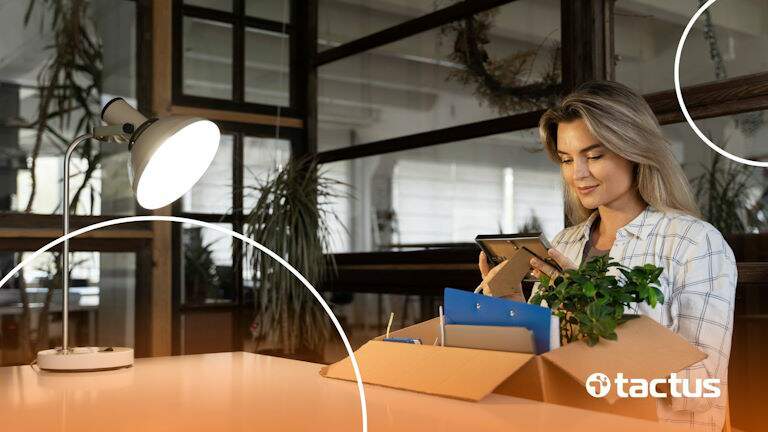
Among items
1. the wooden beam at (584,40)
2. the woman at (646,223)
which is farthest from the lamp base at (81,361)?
the wooden beam at (584,40)

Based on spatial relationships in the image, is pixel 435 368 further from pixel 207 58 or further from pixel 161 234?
pixel 207 58

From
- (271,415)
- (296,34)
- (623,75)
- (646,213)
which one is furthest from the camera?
(296,34)

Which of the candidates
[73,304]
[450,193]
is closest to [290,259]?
[450,193]

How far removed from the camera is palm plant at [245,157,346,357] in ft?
16.9

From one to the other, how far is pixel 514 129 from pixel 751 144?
54.4 inches

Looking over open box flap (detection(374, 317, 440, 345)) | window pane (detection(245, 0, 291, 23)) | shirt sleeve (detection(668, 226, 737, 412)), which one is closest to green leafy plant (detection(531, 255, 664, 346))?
open box flap (detection(374, 317, 440, 345))

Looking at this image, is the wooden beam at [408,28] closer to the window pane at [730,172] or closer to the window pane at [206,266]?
the window pane at [206,266]

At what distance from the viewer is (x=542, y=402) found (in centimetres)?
151

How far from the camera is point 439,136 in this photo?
16.4ft

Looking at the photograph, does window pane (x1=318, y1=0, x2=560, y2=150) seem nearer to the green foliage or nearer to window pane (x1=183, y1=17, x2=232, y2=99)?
window pane (x1=183, y1=17, x2=232, y2=99)

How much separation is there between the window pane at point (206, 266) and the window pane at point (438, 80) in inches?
36.7

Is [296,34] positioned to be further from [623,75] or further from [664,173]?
[664,173]

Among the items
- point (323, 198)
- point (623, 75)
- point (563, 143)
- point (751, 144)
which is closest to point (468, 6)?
point (623, 75)

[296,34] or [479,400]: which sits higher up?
[296,34]
